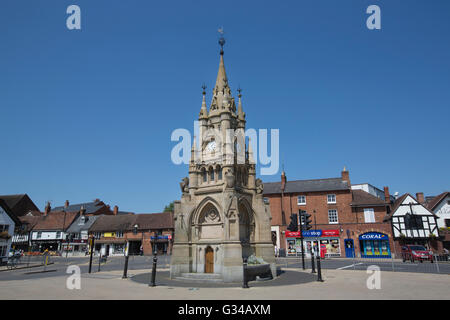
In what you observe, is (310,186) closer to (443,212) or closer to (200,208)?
(443,212)

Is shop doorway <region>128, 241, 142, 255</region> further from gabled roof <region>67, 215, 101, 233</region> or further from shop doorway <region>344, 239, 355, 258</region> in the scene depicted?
shop doorway <region>344, 239, 355, 258</region>

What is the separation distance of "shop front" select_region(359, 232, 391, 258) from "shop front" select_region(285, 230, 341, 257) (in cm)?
308

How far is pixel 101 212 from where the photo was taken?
6912 cm

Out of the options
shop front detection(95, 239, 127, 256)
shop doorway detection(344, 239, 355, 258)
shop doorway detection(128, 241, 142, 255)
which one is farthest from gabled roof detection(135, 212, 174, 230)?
shop doorway detection(344, 239, 355, 258)

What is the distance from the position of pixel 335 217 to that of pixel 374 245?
5.82m

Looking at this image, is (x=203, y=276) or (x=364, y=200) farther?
(x=364, y=200)

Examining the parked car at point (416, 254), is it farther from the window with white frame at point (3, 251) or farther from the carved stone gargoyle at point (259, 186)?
the window with white frame at point (3, 251)

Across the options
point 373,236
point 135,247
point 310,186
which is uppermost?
point 310,186

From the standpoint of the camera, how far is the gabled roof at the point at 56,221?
59.5m

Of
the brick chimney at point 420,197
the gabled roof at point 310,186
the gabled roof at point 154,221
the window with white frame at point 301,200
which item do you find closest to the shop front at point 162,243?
the gabled roof at point 154,221

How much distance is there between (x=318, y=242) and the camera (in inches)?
1596

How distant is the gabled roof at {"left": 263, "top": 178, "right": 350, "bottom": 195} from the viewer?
137 ft

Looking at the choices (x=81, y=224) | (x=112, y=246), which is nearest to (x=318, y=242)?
(x=112, y=246)

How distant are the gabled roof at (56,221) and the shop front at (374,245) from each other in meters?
55.4
